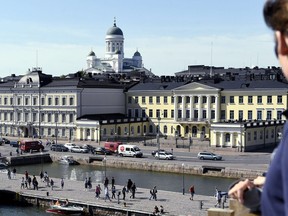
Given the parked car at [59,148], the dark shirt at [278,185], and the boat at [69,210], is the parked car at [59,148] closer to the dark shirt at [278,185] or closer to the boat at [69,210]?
the boat at [69,210]

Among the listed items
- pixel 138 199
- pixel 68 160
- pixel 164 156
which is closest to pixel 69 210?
pixel 138 199

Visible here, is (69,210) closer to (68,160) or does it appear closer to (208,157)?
(208,157)

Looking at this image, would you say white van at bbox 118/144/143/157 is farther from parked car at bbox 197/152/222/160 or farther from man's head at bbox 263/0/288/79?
man's head at bbox 263/0/288/79

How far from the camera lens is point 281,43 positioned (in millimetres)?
1779

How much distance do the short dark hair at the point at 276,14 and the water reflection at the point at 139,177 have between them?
33480 millimetres

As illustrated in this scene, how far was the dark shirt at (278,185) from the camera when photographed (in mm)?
1682

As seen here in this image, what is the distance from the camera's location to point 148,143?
61500mm

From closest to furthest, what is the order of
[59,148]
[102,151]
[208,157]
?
1. [208,157]
2. [102,151]
3. [59,148]

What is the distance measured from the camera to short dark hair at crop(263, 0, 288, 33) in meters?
1.75

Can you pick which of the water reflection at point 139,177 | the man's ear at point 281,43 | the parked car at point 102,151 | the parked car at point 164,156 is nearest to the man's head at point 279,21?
the man's ear at point 281,43

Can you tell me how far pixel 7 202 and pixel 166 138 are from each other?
117 ft

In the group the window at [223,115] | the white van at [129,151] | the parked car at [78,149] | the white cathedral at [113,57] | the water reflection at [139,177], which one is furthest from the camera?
the white cathedral at [113,57]

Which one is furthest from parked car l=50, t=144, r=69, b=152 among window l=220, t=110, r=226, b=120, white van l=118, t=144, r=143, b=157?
window l=220, t=110, r=226, b=120

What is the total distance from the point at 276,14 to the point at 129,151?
5039 cm
